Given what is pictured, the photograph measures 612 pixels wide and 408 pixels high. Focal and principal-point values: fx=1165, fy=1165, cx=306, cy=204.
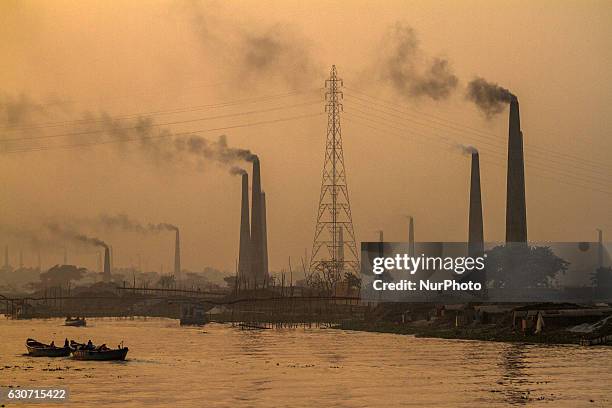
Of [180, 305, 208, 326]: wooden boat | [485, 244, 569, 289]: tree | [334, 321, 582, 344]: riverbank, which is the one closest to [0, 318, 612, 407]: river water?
[334, 321, 582, 344]: riverbank

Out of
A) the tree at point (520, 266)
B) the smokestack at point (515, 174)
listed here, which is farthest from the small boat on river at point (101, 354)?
the tree at point (520, 266)

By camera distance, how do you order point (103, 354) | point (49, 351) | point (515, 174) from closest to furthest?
point (103, 354) → point (49, 351) → point (515, 174)

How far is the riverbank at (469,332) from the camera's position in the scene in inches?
4045

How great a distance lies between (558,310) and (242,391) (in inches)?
1971

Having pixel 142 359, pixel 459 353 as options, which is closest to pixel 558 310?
pixel 459 353

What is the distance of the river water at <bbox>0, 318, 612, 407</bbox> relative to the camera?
212 feet

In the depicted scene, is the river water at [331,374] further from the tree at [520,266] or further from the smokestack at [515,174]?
the tree at [520,266]

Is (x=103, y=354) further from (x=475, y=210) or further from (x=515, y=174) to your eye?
(x=475, y=210)

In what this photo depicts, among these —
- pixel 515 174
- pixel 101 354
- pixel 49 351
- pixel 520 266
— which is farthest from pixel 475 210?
pixel 101 354

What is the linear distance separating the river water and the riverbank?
10.00 ft

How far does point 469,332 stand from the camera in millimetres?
115688

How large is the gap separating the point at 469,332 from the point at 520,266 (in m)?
41.7

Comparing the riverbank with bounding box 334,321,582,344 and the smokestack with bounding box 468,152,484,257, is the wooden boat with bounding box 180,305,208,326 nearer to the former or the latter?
the riverbank with bounding box 334,321,582,344

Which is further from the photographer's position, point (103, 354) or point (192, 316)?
point (192, 316)
